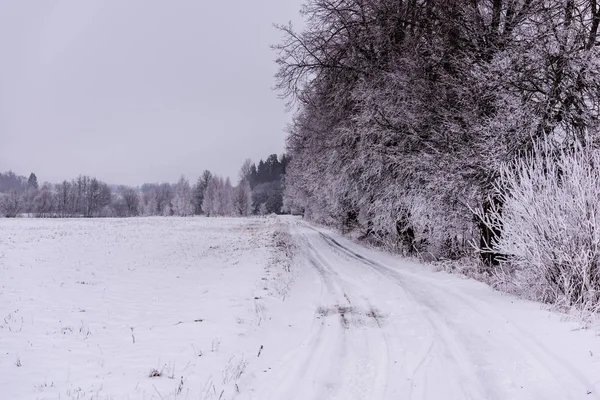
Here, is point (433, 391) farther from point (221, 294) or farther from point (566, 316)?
point (221, 294)

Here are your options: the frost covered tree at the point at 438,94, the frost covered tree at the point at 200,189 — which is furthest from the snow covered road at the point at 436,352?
the frost covered tree at the point at 200,189

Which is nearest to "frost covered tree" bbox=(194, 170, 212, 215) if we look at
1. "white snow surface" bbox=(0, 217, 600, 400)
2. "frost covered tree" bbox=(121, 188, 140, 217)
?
"frost covered tree" bbox=(121, 188, 140, 217)

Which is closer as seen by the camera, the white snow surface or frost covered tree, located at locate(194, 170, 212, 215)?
the white snow surface

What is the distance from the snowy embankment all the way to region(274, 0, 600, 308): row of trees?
18.7 ft

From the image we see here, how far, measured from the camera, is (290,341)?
6191mm

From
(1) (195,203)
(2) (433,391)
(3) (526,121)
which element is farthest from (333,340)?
(1) (195,203)

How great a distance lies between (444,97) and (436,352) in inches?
348

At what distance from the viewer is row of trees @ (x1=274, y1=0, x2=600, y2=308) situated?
9.69 m

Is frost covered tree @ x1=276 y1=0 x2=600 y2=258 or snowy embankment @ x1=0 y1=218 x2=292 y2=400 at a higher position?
frost covered tree @ x1=276 y1=0 x2=600 y2=258

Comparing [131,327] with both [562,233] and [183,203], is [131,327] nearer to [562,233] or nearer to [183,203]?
[562,233]

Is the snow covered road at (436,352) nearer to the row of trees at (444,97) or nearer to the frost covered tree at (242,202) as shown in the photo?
the row of trees at (444,97)

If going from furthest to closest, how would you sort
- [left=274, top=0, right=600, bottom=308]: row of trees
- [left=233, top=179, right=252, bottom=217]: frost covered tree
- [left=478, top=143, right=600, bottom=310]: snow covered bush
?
[left=233, top=179, right=252, bottom=217]: frost covered tree, [left=274, top=0, right=600, bottom=308]: row of trees, [left=478, top=143, right=600, bottom=310]: snow covered bush

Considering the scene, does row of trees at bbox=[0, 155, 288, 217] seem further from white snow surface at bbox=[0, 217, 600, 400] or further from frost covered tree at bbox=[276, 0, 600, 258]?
white snow surface at bbox=[0, 217, 600, 400]

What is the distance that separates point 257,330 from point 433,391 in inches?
129
